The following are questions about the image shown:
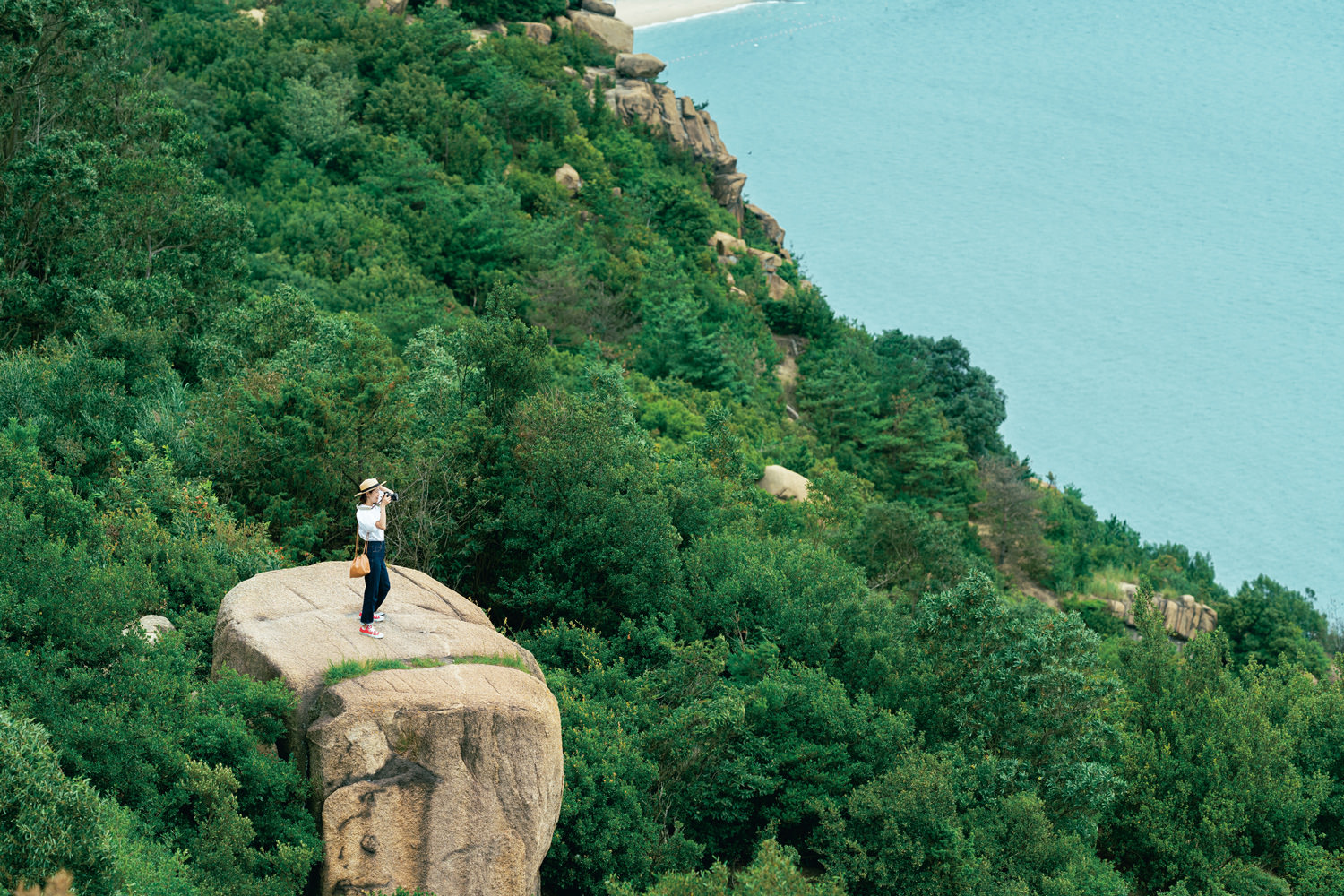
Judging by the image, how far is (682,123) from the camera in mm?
80812

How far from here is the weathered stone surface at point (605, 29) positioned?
275 feet

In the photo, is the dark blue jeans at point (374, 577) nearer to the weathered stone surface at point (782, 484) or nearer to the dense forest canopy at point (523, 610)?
the dense forest canopy at point (523, 610)

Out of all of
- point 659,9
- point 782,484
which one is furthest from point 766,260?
point 659,9

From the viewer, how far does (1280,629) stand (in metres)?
55.2

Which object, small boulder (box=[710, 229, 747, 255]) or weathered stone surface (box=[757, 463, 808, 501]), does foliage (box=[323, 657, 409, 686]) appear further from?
small boulder (box=[710, 229, 747, 255])

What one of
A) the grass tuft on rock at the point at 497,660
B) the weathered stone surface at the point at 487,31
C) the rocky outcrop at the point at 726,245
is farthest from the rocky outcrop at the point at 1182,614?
the weathered stone surface at the point at 487,31

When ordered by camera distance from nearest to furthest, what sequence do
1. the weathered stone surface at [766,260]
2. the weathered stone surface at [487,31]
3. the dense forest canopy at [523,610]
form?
1. the dense forest canopy at [523,610]
2. the weathered stone surface at [766,260]
3. the weathered stone surface at [487,31]

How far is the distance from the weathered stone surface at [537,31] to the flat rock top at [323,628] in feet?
216

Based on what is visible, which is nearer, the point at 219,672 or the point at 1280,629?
the point at 219,672

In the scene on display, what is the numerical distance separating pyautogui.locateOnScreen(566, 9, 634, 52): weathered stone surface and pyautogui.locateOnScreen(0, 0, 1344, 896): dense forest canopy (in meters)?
40.1

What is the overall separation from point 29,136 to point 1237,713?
133ft

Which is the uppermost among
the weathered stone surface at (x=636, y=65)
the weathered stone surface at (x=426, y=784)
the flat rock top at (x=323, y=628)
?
the weathered stone surface at (x=636, y=65)

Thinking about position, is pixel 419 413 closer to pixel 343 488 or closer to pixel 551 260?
pixel 343 488

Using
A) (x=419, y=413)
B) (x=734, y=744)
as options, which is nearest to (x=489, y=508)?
(x=419, y=413)
